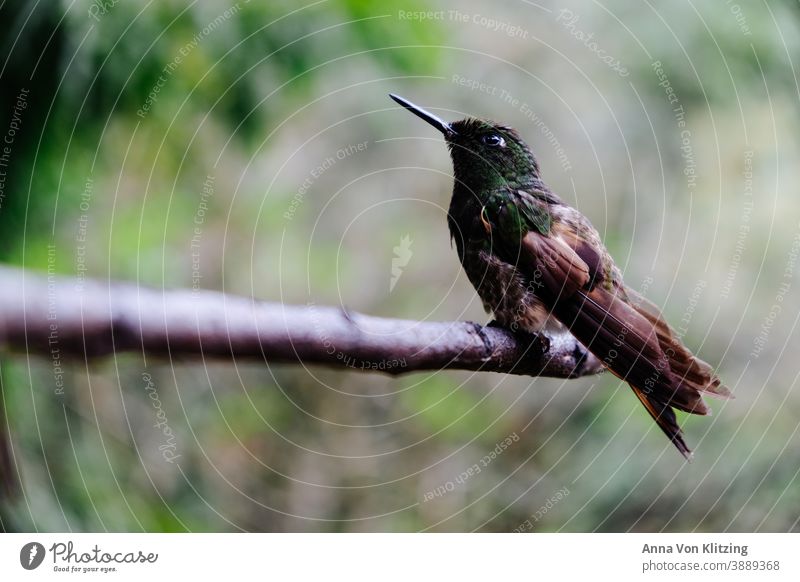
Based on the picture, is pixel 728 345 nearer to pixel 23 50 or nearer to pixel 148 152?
pixel 148 152

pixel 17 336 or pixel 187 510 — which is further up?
pixel 17 336

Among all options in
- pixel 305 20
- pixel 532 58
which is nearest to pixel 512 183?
pixel 305 20

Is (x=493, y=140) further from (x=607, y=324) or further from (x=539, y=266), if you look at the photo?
(x=607, y=324)
